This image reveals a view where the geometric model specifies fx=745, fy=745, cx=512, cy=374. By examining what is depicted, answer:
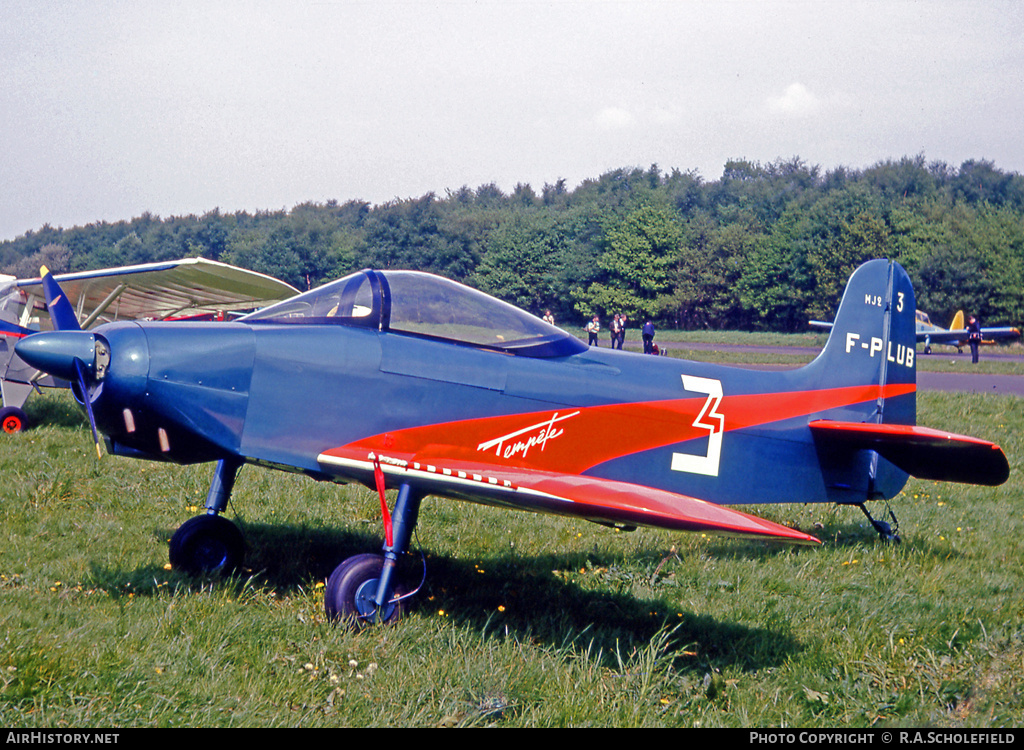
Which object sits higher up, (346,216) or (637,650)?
(346,216)

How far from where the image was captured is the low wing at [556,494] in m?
3.49

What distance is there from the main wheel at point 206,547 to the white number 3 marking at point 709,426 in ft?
10.00

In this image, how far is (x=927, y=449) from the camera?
5426 millimetres

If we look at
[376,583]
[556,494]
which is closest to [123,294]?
[376,583]

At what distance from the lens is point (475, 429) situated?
4.46 m

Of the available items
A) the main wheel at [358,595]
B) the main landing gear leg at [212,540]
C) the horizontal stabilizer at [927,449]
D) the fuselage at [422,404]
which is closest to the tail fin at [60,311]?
the fuselage at [422,404]

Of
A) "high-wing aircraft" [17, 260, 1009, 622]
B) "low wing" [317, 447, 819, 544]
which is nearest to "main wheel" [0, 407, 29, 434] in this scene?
"high-wing aircraft" [17, 260, 1009, 622]

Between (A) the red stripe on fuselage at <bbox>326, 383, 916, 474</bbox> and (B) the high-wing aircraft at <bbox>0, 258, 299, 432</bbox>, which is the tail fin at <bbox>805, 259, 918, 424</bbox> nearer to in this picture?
(A) the red stripe on fuselage at <bbox>326, 383, 916, 474</bbox>

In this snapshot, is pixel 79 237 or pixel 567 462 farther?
pixel 79 237
